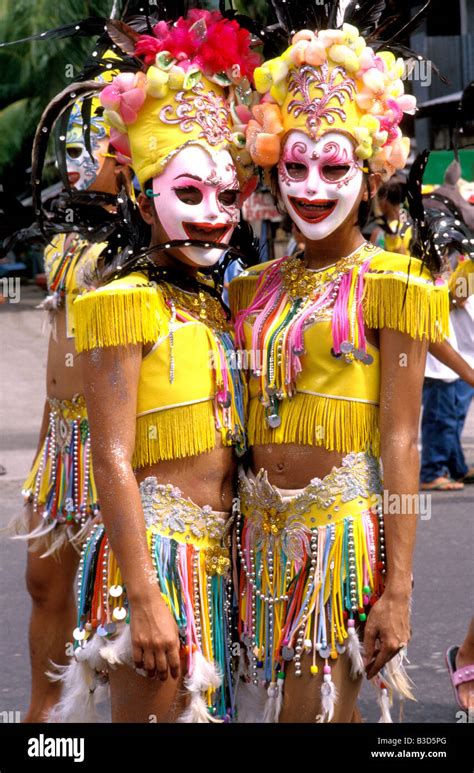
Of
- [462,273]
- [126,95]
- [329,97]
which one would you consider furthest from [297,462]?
[462,273]

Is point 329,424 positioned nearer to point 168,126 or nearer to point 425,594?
point 168,126

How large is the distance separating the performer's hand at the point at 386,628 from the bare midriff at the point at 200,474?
1.59 ft

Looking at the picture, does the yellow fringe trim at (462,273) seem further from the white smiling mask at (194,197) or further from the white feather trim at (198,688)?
the white feather trim at (198,688)

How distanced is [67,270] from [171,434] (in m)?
1.55

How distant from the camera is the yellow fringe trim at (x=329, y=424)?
10.3ft

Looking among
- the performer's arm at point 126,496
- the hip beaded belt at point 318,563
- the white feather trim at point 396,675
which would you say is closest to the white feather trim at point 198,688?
the performer's arm at point 126,496

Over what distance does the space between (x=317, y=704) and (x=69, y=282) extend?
1975mm

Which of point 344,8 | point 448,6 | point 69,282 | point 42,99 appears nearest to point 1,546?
point 69,282

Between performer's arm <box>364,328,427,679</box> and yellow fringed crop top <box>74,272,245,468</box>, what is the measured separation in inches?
16.6

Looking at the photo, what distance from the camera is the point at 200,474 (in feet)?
10.4

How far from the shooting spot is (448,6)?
20781 mm

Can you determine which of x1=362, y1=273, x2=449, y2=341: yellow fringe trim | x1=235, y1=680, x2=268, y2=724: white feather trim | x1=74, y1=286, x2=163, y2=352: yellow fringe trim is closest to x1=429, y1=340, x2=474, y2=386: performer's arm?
x1=362, y1=273, x2=449, y2=341: yellow fringe trim

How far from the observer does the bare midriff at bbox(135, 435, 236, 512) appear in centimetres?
314

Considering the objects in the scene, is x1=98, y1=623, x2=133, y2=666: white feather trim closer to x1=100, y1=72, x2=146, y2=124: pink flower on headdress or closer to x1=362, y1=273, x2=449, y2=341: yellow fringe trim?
x1=362, y1=273, x2=449, y2=341: yellow fringe trim
